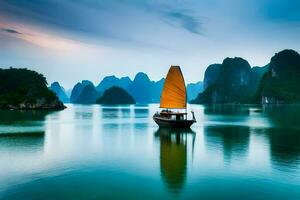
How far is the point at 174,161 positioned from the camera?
75.4 ft

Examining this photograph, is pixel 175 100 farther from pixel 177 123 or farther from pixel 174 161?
pixel 174 161

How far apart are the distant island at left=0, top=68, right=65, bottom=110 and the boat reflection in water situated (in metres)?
98.1

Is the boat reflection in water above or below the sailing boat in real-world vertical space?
below

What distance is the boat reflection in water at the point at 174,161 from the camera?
1689 centimetres

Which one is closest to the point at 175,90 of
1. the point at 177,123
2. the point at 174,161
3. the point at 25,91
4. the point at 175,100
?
the point at 175,100

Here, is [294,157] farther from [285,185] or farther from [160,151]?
[160,151]

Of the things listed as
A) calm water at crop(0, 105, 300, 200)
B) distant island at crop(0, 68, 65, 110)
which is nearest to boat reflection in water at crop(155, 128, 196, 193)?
calm water at crop(0, 105, 300, 200)

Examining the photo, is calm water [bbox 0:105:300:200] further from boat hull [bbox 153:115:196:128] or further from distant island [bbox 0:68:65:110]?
distant island [bbox 0:68:65:110]

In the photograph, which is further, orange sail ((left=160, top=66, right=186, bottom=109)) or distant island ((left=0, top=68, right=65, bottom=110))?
distant island ((left=0, top=68, right=65, bottom=110))

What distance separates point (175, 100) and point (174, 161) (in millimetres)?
24536

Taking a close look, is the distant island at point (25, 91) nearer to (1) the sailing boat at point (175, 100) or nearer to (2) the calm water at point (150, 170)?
(1) the sailing boat at point (175, 100)

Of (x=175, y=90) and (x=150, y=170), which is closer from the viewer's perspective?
(x=150, y=170)

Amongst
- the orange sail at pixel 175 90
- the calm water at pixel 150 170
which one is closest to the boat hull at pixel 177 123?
the orange sail at pixel 175 90

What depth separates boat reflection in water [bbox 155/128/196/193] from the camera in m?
16.9
